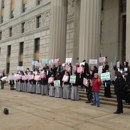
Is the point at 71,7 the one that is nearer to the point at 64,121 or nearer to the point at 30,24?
the point at 30,24

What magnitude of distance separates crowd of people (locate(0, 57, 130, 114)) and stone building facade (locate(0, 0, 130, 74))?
7.41 ft

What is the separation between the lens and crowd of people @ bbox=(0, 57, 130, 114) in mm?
8734

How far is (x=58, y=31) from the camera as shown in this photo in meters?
19.5

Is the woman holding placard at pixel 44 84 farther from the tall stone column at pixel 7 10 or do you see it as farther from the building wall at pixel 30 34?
the tall stone column at pixel 7 10

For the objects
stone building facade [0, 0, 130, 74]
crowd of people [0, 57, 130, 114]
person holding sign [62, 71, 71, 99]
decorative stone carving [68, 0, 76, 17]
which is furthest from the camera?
decorative stone carving [68, 0, 76, 17]

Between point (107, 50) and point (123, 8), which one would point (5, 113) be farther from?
point (123, 8)

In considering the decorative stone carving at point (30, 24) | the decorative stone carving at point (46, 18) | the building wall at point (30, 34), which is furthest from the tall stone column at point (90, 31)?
the decorative stone carving at point (30, 24)

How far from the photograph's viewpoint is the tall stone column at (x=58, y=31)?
19328mm

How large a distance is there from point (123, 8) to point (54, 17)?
277 inches

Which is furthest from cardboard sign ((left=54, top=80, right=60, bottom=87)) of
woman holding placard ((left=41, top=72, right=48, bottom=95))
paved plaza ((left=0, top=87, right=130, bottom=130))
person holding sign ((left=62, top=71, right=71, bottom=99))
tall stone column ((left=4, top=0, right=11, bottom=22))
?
tall stone column ((left=4, top=0, right=11, bottom=22))

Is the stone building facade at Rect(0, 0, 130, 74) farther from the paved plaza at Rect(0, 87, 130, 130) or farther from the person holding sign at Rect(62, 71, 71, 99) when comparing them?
the paved plaza at Rect(0, 87, 130, 130)

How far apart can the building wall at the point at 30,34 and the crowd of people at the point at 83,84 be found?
7054 millimetres

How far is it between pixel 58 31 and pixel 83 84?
834 cm

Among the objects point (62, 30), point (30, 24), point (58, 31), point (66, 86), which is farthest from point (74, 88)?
point (30, 24)
